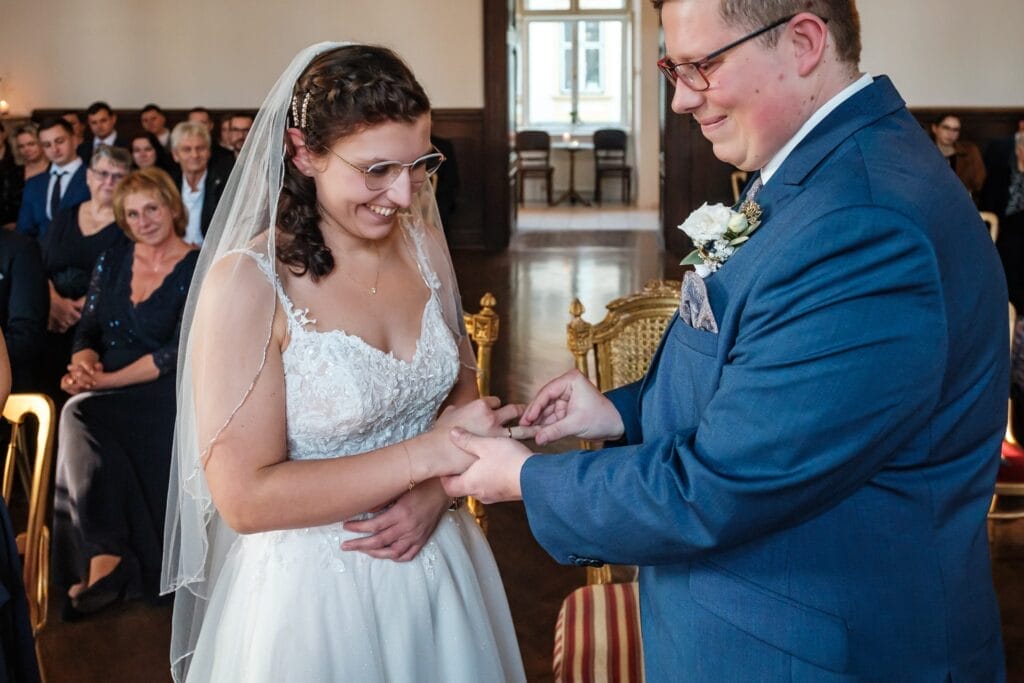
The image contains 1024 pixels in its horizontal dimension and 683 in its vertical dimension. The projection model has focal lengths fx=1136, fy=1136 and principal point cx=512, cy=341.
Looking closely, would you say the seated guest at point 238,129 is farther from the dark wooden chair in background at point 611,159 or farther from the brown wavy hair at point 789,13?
the dark wooden chair in background at point 611,159

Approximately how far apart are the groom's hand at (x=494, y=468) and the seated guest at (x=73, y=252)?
14.2 ft

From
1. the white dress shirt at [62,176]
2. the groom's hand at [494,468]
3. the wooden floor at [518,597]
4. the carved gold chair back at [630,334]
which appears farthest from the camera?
the white dress shirt at [62,176]

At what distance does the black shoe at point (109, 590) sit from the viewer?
13.6ft

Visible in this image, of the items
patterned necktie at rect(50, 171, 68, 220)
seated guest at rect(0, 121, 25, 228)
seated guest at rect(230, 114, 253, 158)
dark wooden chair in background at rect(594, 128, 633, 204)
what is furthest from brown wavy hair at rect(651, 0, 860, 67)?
dark wooden chair in background at rect(594, 128, 633, 204)

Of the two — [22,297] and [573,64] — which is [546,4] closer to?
[573,64]

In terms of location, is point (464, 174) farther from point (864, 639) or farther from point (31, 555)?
point (864, 639)

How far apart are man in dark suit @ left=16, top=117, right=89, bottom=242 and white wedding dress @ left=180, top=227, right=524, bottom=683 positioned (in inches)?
253

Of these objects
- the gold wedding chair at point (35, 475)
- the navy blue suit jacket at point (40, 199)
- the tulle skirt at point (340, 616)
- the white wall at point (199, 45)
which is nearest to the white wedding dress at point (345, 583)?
the tulle skirt at point (340, 616)

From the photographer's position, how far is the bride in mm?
1959

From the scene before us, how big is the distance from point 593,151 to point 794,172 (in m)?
17.0

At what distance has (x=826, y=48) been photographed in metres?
1.53

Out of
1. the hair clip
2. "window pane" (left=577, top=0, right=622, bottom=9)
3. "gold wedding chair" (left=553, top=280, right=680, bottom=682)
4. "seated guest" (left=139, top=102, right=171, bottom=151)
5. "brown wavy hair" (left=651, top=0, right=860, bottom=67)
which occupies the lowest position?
"gold wedding chair" (left=553, top=280, right=680, bottom=682)

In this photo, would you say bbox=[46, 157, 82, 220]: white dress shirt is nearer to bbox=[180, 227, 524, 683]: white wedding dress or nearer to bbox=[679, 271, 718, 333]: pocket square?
bbox=[180, 227, 524, 683]: white wedding dress

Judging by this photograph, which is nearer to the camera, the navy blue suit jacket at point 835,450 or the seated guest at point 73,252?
the navy blue suit jacket at point 835,450
